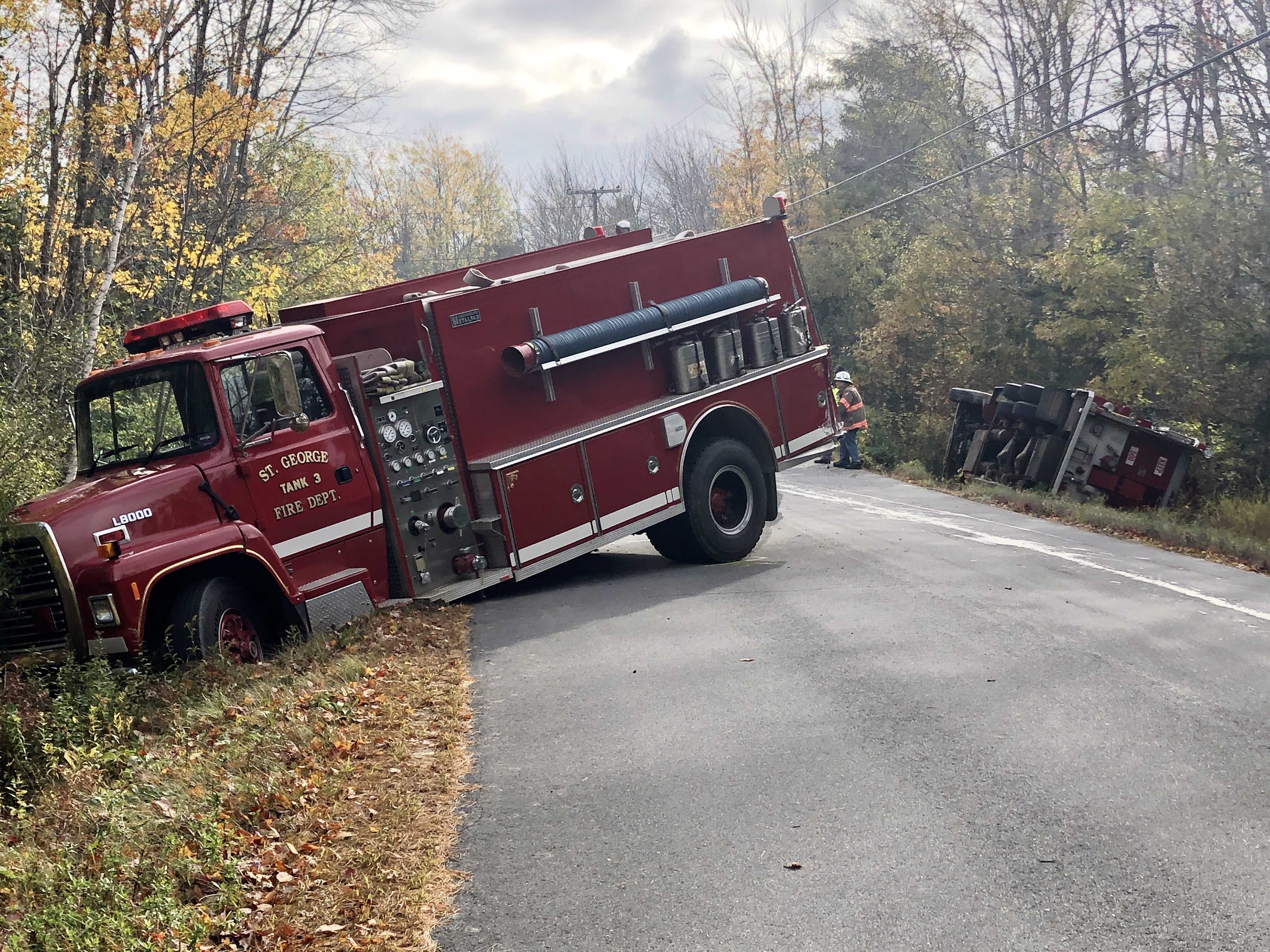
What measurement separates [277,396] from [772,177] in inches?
1867

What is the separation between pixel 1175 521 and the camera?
58.6 feet

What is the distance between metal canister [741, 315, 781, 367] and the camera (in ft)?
41.1

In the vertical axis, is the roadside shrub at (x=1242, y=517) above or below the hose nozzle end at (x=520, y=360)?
below

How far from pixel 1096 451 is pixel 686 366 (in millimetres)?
9874

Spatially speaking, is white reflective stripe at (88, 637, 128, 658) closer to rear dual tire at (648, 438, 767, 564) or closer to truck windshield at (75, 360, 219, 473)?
truck windshield at (75, 360, 219, 473)

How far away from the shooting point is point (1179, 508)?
1925cm

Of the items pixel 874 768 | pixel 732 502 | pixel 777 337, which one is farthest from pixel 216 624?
pixel 777 337

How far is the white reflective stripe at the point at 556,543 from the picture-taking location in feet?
35.0

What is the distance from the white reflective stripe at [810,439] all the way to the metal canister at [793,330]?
2.86 ft

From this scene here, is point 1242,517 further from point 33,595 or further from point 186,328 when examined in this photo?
point 33,595

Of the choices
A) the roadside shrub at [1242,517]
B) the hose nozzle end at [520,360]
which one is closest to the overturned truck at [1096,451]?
the roadside shrub at [1242,517]

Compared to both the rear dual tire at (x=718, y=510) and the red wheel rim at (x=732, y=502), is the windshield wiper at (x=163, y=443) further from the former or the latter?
the red wheel rim at (x=732, y=502)

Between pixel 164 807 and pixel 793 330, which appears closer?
pixel 164 807

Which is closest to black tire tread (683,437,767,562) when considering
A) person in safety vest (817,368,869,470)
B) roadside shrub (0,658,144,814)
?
roadside shrub (0,658,144,814)
